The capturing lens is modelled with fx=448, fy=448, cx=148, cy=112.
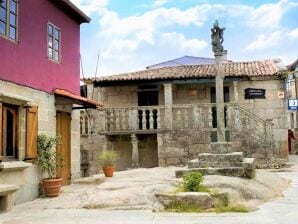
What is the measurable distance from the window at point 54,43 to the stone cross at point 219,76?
4.25m

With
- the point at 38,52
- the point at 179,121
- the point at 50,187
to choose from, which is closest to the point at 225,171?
the point at 50,187

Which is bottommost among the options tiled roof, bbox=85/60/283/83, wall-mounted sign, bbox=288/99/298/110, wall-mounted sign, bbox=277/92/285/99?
wall-mounted sign, bbox=288/99/298/110

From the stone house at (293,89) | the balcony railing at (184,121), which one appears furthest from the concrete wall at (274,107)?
the stone house at (293,89)

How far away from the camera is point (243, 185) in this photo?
9.76 m

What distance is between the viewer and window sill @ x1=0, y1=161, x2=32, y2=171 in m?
9.00

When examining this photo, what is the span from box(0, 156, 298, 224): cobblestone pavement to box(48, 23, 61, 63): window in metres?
4.67

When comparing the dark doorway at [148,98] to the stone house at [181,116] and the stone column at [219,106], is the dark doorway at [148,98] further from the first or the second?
the stone column at [219,106]

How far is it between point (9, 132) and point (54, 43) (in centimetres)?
320

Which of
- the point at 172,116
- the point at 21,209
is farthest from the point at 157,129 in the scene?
the point at 21,209

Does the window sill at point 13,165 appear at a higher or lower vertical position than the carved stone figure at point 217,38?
lower

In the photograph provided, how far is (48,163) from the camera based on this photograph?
35.7ft

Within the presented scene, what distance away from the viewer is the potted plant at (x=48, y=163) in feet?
34.8

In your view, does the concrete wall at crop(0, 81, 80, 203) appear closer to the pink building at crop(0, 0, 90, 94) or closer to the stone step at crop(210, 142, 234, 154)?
the pink building at crop(0, 0, 90, 94)

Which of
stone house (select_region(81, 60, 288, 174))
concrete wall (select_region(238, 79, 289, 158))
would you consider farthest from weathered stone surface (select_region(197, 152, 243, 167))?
concrete wall (select_region(238, 79, 289, 158))
